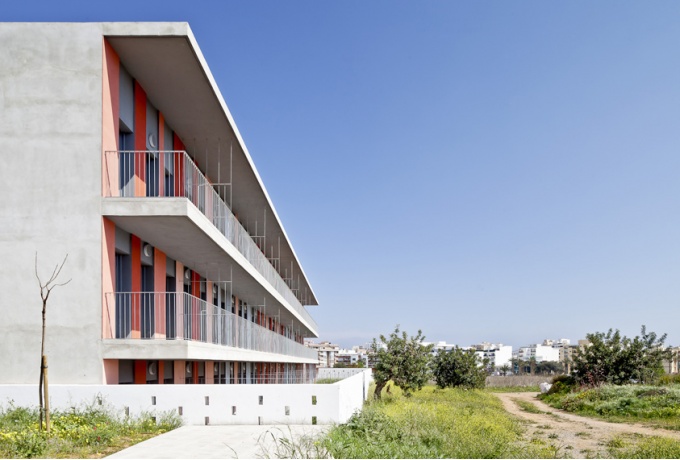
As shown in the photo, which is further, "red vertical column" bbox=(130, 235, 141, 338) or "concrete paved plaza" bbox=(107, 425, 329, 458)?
"red vertical column" bbox=(130, 235, 141, 338)

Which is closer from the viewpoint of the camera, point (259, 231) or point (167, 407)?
point (167, 407)

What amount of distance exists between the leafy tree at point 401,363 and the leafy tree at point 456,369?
50.6ft

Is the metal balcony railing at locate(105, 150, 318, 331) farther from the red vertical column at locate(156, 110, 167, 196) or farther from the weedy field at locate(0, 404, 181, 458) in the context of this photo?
the weedy field at locate(0, 404, 181, 458)

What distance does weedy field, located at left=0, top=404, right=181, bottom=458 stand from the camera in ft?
33.9

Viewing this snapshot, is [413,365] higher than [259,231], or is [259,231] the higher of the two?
[259,231]

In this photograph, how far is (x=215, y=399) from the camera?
14.4m

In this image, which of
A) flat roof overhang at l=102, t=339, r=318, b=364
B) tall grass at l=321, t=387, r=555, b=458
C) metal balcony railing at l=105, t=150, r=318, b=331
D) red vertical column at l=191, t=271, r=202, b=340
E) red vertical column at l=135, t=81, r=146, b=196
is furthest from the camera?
red vertical column at l=191, t=271, r=202, b=340

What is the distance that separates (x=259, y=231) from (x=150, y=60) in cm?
1847

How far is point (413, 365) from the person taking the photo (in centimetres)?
3247

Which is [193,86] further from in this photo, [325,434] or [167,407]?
[325,434]

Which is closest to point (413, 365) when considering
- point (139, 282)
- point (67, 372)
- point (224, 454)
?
point (139, 282)

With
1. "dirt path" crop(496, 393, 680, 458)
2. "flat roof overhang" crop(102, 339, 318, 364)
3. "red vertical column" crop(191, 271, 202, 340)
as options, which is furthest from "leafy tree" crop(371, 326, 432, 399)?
"flat roof overhang" crop(102, 339, 318, 364)

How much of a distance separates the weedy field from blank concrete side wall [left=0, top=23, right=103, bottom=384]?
1519 millimetres

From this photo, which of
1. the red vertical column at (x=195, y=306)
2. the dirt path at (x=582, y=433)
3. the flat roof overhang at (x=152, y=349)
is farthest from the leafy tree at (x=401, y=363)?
the flat roof overhang at (x=152, y=349)
